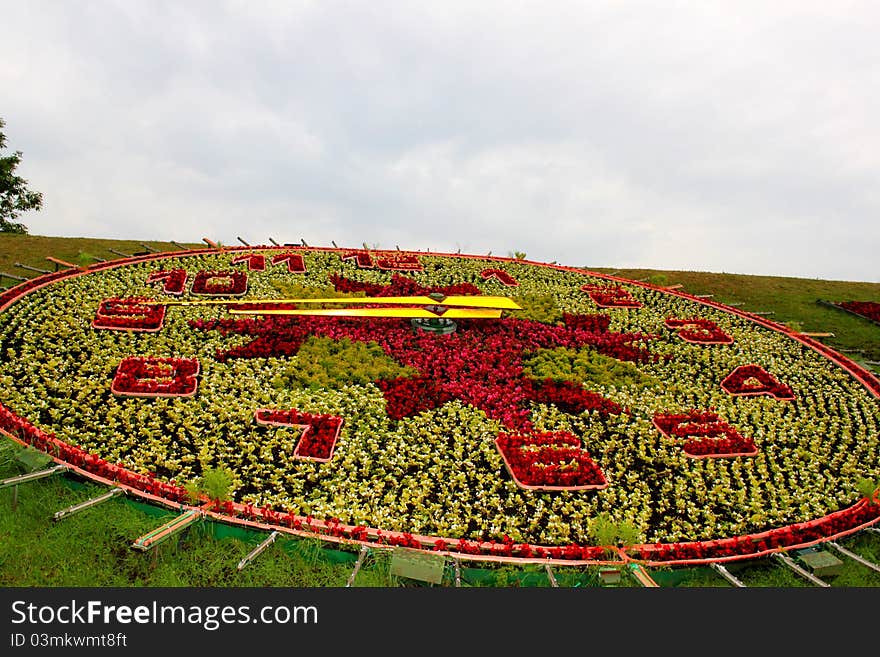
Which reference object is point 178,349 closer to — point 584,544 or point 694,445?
point 584,544

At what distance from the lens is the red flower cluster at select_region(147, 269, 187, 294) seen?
11055 mm

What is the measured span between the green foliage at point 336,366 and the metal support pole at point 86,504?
2539 mm

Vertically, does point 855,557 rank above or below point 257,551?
below

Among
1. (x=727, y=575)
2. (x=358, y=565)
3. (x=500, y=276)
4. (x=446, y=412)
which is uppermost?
(x=500, y=276)

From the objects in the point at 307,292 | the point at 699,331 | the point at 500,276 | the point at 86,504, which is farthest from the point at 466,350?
the point at 86,504

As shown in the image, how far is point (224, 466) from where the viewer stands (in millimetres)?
6273

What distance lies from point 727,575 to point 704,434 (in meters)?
2.60

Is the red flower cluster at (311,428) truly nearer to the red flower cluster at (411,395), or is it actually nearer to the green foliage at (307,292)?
the red flower cluster at (411,395)

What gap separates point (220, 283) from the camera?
11.6 m

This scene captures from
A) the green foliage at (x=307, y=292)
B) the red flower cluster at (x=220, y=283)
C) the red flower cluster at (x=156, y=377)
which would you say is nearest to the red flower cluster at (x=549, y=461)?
the red flower cluster at (x=156, y=377)

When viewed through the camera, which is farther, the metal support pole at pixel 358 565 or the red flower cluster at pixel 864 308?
the red flower cluster at pixel 864 308

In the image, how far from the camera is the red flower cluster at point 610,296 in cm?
1234

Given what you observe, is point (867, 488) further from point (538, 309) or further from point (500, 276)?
point (500, 276)

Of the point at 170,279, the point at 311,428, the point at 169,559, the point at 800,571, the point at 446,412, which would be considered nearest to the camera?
the point at 169,559
